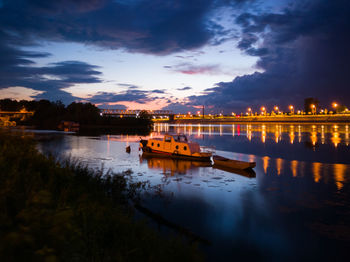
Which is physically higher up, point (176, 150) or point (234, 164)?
point (176, 150)

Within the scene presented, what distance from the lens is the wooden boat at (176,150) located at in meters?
32.5

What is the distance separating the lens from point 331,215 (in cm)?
1458

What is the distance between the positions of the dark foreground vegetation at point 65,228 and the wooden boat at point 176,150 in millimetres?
17361

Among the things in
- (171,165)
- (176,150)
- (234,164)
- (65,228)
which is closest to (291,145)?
(176,150)

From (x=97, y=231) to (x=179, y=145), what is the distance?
2517cm

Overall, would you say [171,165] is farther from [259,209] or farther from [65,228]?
[65,228]

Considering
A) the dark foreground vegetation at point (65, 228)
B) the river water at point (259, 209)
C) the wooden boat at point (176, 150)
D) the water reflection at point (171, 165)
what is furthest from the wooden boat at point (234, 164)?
the dark foreground vegetation at point (65, 228)

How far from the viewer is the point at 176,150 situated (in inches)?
1350

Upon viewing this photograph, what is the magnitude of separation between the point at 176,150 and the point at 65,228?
94.9ft

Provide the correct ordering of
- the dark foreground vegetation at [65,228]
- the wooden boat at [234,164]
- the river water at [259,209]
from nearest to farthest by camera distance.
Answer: the dark foreground vegetation at [65,228] → the river water at [259,209] → the wooden boat at [234,164]

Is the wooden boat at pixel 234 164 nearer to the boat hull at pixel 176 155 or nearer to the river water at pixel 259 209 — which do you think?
the river water at pixel 259 209

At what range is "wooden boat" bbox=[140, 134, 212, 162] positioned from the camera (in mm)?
32469

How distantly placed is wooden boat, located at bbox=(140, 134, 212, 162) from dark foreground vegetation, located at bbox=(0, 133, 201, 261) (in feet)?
57.0

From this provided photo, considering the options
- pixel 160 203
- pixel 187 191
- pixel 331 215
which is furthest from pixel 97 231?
pixel 331 215
